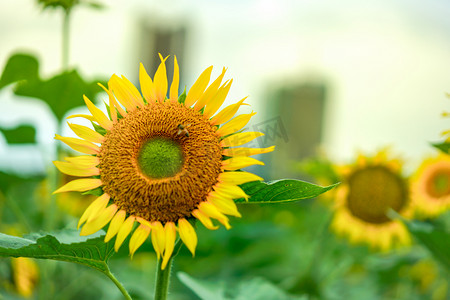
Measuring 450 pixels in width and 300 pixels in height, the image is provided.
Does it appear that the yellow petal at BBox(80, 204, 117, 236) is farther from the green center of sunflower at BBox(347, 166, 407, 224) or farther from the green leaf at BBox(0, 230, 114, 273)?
the green center of sunflower at BBox(347, 166, 407, 224)

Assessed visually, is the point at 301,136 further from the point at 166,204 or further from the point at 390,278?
the point at 166,204

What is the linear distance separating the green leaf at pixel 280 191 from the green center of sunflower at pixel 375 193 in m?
1.22

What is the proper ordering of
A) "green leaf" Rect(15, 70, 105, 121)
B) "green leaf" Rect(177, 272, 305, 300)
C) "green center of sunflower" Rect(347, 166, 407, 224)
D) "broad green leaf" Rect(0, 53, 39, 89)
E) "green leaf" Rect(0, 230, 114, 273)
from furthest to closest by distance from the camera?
"green center of sunflower" Rect(347, 166, 407, 224)
"green leaf" Rect(15, 70, 105, 121)
"broad green leaf" Rect(0, 53, 39, 89)
"green leaf" Rect(177, 272, 305, 300)
"green leaf" Rect(0, 230, 114, 273)

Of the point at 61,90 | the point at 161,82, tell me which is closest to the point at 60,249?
the point at 161,82

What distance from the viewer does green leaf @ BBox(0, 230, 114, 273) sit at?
2.04ft

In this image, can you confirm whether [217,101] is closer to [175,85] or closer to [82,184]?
[175,85]

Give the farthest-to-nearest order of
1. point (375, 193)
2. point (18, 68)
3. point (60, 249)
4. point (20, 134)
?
point (375, 193), point (20, 134), point (18, 68), point (60, 249)

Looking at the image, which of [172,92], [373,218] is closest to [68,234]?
[172,92]

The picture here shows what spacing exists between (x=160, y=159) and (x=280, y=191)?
20 centimetres

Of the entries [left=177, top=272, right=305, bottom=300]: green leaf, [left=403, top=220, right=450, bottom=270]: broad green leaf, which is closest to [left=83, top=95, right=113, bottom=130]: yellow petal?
[left=177, top=272, right=305, bottom=300]: green leaf

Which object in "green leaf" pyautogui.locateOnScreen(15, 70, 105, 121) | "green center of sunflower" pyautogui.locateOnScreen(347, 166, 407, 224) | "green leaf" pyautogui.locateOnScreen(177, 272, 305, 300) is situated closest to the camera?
"green leaf" pyautogui.locateOnScreen(177, 272, 305, 300)

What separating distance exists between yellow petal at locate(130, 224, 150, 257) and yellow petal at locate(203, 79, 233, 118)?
196mm

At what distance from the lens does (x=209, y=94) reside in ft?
2.37

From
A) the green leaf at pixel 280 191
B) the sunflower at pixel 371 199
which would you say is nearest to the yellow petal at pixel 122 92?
the green leaf at pixel 280 191
